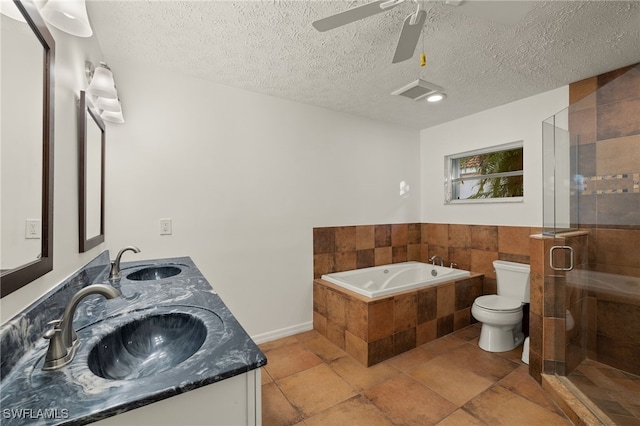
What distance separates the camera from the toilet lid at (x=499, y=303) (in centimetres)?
253

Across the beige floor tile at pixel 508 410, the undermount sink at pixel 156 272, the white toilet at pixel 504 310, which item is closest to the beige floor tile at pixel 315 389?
the beige floor tile at pixel 508 410

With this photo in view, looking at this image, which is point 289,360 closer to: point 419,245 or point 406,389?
point 406,389

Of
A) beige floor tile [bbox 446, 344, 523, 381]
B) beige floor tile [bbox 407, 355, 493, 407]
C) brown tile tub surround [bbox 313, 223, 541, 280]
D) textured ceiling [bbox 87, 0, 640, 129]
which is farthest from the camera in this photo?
brown tile tub surround [bbox 313, 223, 541, 280]

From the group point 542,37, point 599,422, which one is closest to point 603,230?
point 599,422

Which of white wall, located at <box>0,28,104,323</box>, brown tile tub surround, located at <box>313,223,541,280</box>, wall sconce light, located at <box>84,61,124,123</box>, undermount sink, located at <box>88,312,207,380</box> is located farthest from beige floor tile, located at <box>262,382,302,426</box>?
wall sconce light, located at <box>84,61,124,123</box>

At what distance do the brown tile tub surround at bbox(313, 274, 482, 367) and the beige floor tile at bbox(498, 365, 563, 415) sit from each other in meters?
0.72

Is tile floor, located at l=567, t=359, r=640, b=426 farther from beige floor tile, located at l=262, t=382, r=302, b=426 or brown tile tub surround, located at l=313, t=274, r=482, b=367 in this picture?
beige floor tile, located at l=262, t=382, r=302, b=426

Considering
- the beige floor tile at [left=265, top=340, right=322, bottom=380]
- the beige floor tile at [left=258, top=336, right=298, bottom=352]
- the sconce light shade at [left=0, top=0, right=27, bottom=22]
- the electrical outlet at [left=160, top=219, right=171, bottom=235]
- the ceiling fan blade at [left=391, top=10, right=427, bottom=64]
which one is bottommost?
the beige floor tile at [left=265, top=340, right=322, bottom=380]

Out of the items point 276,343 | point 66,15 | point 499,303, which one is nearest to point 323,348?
point 276,343

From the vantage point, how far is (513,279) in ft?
9.11

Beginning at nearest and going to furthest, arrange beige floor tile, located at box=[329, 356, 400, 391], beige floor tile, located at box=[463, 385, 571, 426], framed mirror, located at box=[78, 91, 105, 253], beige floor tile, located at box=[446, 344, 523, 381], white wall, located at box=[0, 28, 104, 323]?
1. white wall, located at box=[0, 28, 104, 323]
2. framed mirror, located at box=[78, 91, 105, 253]
3. beige floor tile, located at box=[463, 385, 571, 426]
4. beige floor tile, located at box=[329, 356, 400, 391]
5. beige floor tile, located at box=[446, 344, 523, 381]

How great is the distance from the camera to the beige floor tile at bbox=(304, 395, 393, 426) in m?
1.73

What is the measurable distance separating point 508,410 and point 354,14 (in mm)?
2501

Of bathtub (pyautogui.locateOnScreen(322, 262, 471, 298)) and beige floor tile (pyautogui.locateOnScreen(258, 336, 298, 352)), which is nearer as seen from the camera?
beige floor tile (pyautogui.locateOnScreen(258, 336, 298, 352))
